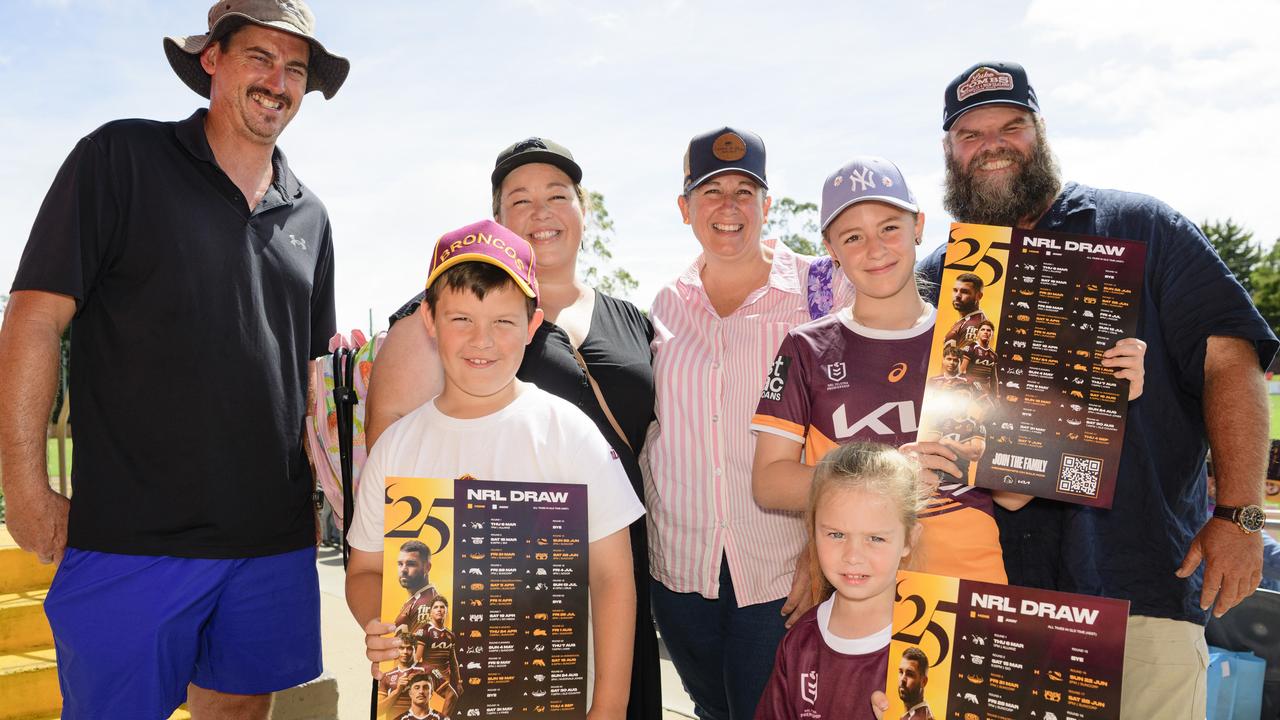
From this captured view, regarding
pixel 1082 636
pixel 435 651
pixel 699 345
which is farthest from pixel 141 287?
pixel 1082 636

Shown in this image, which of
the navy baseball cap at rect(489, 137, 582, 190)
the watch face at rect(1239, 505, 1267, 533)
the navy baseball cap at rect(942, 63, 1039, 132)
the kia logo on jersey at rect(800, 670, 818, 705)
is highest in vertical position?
the navy baseball cap at rect(942, 63, 1039, 132)

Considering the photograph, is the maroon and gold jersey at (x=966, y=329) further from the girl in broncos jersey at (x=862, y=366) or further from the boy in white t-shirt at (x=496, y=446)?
the boy in white t-shirt at (x=496, y=446)

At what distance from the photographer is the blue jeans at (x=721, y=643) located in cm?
289

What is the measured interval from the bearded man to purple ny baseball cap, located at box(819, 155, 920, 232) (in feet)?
2.31

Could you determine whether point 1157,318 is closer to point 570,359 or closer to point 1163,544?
point 1163,544

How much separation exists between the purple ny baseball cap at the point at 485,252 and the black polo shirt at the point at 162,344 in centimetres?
95

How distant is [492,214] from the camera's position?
3.31 meters

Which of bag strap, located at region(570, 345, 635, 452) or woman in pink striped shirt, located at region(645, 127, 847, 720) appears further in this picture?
woman in pink striped shirt, located at region(645, 127, 847, 720)

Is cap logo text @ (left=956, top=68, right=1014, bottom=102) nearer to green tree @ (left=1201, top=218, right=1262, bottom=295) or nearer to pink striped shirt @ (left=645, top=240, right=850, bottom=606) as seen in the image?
pink striped shirt @ (left=645, top=240, right=850, bottom=606)

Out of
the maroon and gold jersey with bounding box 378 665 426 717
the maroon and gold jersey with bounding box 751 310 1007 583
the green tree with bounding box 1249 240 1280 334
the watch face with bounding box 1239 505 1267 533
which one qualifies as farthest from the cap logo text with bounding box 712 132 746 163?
the green tree with bounding box 1249 240 1280 334

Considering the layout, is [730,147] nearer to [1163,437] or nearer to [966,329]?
[966,329]

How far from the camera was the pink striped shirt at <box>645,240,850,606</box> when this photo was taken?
3.03 meters

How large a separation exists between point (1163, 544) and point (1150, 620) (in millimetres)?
246

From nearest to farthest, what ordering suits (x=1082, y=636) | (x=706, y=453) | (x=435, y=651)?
(x=1082, y=636) < (x=435, y=651) < (x=706, y=453)
